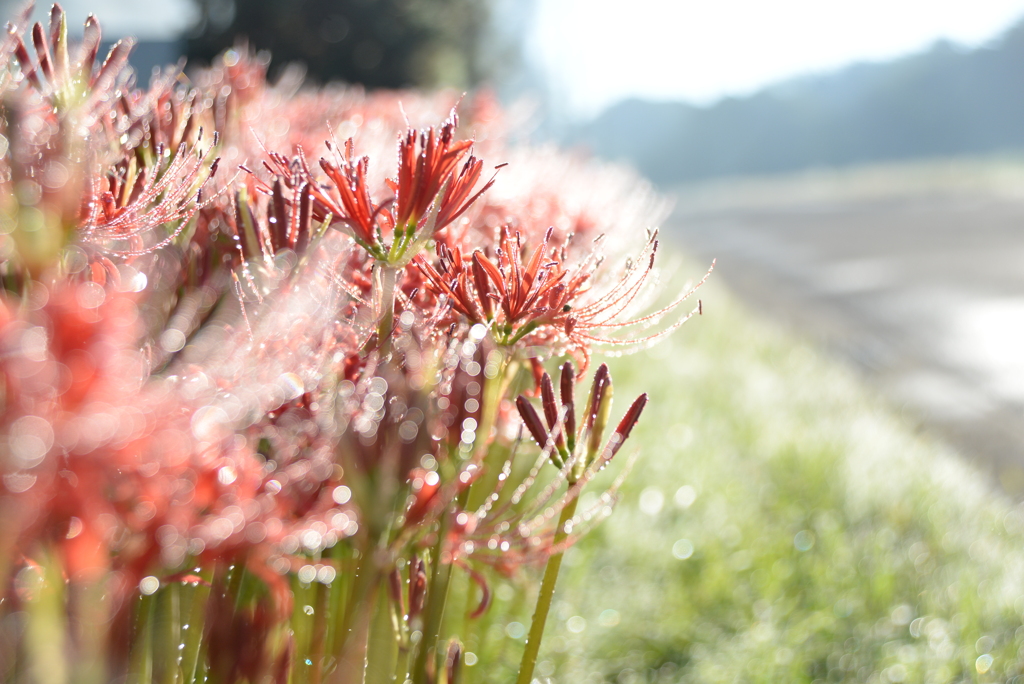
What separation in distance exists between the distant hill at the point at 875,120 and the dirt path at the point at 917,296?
3803 cm

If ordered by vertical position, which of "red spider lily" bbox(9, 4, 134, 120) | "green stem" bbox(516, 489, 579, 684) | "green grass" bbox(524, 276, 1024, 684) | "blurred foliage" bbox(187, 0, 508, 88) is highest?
"blurred foliage" bbox(187, 0, 508, 88)

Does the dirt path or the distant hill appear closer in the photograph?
the dirt path

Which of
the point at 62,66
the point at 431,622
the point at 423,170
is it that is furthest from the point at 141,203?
the point at 431,622

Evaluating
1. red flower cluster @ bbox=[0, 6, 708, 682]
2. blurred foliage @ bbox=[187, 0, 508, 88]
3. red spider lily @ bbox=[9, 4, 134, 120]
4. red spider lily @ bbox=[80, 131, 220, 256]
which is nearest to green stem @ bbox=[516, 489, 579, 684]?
red flower cluster @ bbox=[0, 6, 708, 682]

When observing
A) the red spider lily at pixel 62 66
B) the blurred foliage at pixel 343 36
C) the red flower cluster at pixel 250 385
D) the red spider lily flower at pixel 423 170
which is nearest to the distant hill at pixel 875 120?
the blurred foliage at pixel 343 36

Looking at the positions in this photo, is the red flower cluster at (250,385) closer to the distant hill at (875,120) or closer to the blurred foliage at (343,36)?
the blurred foliage at (343,36)

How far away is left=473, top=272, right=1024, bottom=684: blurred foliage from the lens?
229cm

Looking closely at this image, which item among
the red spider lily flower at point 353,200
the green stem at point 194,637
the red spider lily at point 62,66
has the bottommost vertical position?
the green stem at point 194,637

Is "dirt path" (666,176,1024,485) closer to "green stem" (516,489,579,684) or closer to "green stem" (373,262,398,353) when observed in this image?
"green stem" (516,489,579,684)

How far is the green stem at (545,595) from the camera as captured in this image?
906 mm

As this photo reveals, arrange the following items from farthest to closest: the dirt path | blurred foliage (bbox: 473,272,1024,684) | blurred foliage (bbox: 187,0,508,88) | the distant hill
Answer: the distant hill → blurred foliage (bbox: 187,0,508,88) → the dirt path → blurred foliage (bbox: 473,272,1024,684)

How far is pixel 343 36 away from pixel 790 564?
9933mm

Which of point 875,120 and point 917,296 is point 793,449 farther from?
point 875,120

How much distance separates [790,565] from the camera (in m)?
2.80
